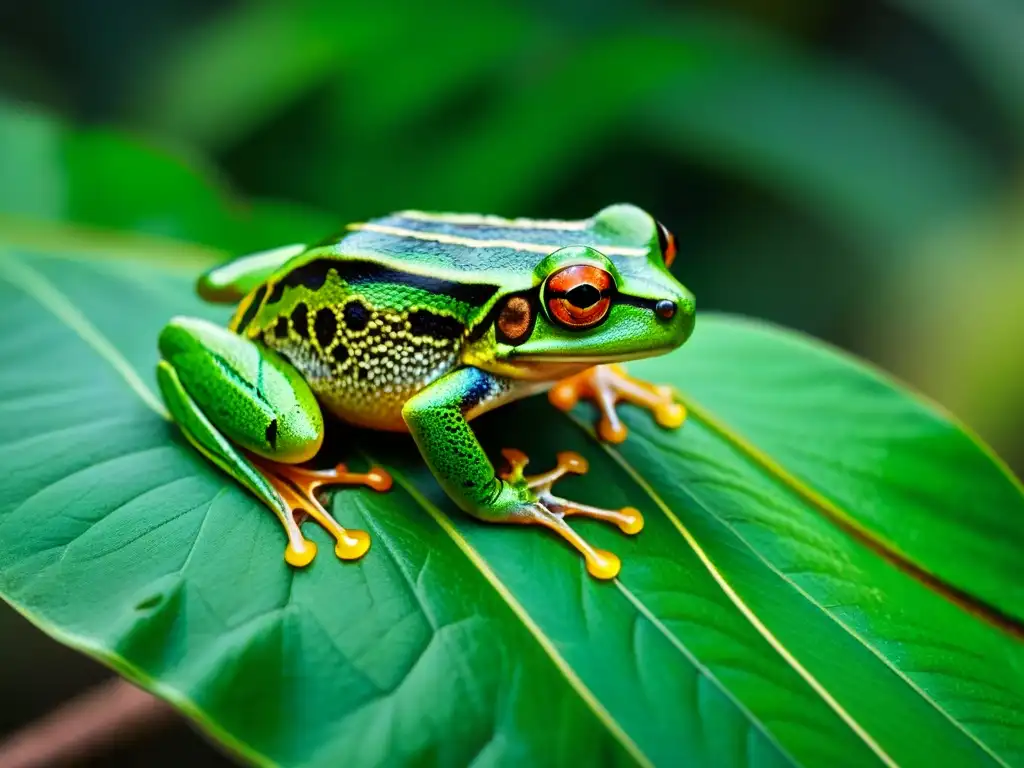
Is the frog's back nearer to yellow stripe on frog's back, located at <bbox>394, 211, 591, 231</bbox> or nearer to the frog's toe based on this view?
yellow stripe on frog's back, located at <bbox>394, 211, 591, 231</bbox>

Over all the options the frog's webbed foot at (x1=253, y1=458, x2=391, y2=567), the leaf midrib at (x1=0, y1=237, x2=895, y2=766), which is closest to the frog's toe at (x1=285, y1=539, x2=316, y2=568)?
the frog's webbed foot at (x1=253, y1=458, x2=391, y2=567)

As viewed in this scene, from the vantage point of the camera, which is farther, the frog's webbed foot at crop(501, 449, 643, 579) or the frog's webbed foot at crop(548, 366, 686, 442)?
the frog's webbed foot at crop(548, 366, 686, 442)

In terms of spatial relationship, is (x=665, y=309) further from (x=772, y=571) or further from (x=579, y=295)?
(x=772, y=571)

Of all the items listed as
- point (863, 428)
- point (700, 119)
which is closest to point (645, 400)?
point (863, 428)

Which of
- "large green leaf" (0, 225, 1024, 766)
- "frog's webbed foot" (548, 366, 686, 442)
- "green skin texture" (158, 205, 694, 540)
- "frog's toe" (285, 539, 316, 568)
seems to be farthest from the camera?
"frog's webbed foot" (548, 366, 686, 442)

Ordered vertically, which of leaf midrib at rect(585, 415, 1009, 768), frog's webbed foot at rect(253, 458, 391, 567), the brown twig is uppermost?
leaf midrib at rect(585, 415, 1009, 768)

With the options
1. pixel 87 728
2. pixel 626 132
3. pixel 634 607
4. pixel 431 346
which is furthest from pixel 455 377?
pixel 626 132

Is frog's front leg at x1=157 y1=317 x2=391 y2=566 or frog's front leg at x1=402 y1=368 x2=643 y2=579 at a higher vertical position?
frog's front leg at x1=402 y1=368 x2=643 y2=579
